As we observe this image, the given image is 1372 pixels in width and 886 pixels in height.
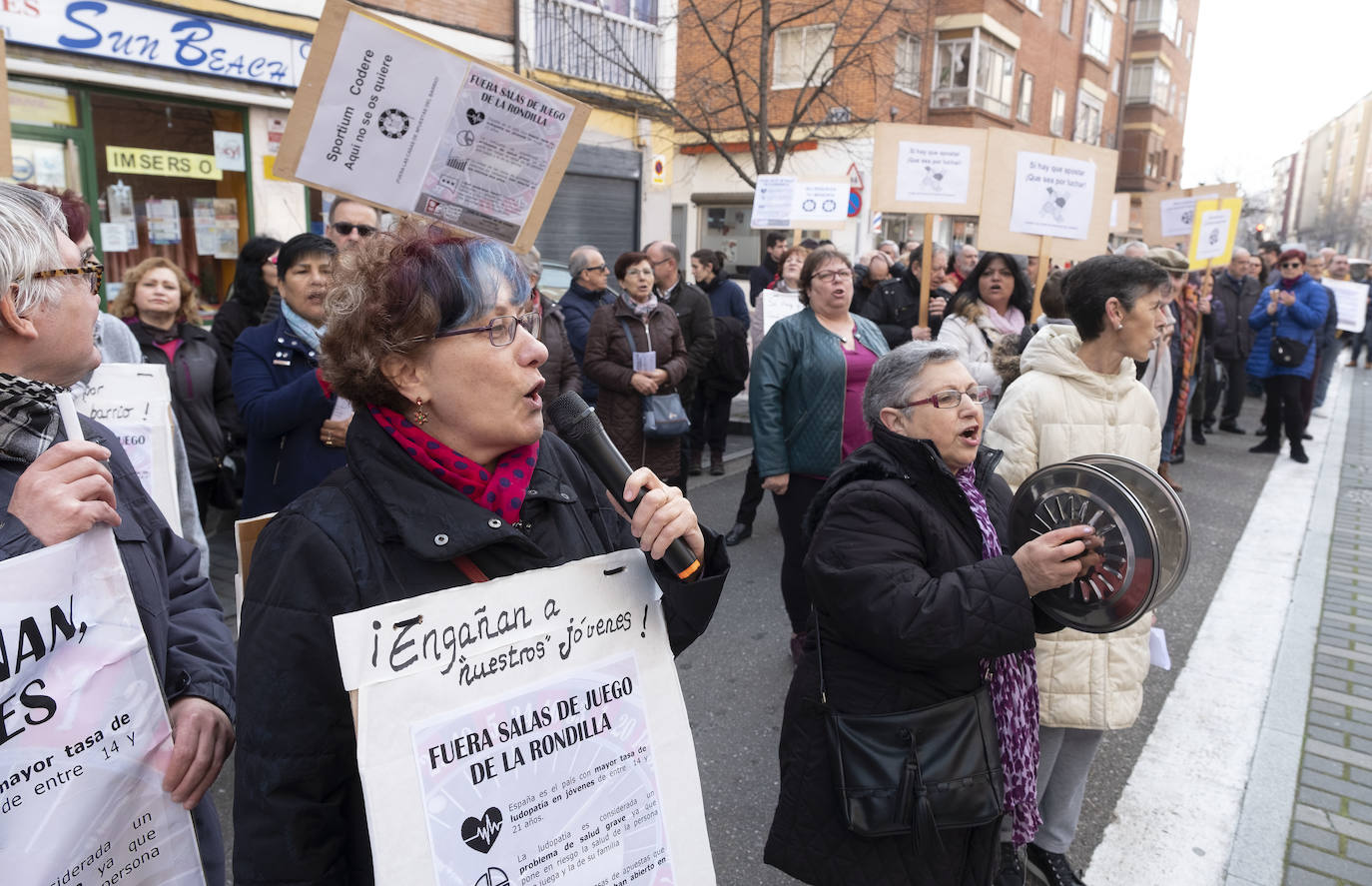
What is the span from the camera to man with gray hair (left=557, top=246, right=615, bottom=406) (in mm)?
6855

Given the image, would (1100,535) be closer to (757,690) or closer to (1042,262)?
(757,690)

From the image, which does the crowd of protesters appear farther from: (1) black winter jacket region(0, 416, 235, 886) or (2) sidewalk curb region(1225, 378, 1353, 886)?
(2) sidewalk curb region(1225, 378, 1353, 886)

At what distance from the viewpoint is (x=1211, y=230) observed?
8812 millimetres

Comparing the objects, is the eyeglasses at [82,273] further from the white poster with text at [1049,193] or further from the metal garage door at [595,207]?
the metal garage door at [595,207]

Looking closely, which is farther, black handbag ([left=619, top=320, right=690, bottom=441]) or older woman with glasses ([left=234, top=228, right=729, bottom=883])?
black handbag ([left=619, top=320, right=690, bottom=441])

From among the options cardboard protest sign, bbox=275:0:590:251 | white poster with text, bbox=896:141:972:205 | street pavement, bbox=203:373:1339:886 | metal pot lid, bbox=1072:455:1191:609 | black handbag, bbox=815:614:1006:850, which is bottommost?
street pavement, bbox=203:373:1339:886

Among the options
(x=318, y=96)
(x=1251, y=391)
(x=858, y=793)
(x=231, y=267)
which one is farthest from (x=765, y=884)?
(x=1251, y=391)

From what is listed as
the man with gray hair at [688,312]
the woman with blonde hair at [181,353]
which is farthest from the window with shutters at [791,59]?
the woman with blonde hair at [181,353]

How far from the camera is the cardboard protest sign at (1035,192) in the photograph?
6.31 metres

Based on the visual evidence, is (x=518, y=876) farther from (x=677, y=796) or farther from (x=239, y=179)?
(x=239, y=179)

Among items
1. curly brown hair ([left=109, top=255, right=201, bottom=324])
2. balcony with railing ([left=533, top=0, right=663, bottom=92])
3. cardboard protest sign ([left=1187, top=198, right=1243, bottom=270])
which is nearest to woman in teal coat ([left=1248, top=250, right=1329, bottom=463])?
cardboard protest sign ([left=1187, top=198, right=1243, bottom=270])

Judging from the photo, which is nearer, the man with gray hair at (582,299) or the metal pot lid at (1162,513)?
the metal pot lid at (1162,513)

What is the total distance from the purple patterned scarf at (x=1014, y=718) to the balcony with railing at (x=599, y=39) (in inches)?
494

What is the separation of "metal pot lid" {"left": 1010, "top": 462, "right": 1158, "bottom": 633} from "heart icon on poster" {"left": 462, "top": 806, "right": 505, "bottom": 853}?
1453mm
